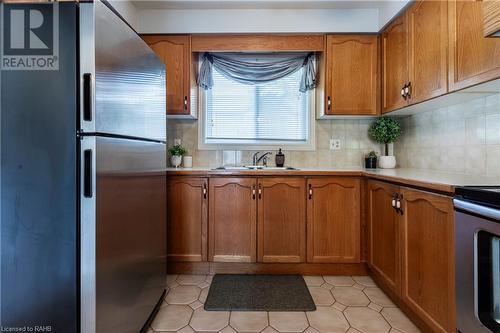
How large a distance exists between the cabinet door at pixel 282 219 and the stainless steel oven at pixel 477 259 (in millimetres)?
1194

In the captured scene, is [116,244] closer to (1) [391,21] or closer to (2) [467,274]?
(2) [467,274]

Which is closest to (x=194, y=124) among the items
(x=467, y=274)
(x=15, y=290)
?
(x=15, y=290)

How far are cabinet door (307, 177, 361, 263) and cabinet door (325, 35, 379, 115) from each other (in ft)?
2.45

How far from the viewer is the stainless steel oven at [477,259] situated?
0.99 metres

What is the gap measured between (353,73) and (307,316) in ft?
6.77

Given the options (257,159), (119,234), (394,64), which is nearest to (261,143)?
(257,159)

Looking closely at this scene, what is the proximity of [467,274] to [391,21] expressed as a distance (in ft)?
6.75

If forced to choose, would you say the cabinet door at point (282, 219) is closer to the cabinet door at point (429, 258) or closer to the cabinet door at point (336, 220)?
the cabinet door at point (336, 220)

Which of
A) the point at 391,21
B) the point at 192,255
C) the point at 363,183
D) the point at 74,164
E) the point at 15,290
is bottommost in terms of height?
the point at 192,255

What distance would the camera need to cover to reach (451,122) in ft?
6.48

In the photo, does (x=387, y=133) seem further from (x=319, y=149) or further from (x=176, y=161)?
(x=176, y=161)

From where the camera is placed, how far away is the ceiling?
2.35 metres

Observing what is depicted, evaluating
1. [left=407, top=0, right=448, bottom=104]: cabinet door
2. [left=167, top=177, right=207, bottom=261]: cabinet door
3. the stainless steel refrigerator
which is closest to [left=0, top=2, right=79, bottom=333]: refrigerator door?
the stainless steel refrigerator

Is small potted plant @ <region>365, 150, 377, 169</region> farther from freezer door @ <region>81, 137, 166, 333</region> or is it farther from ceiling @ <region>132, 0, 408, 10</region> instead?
freezer door @ <region>81, 137, 166, 333</region>
